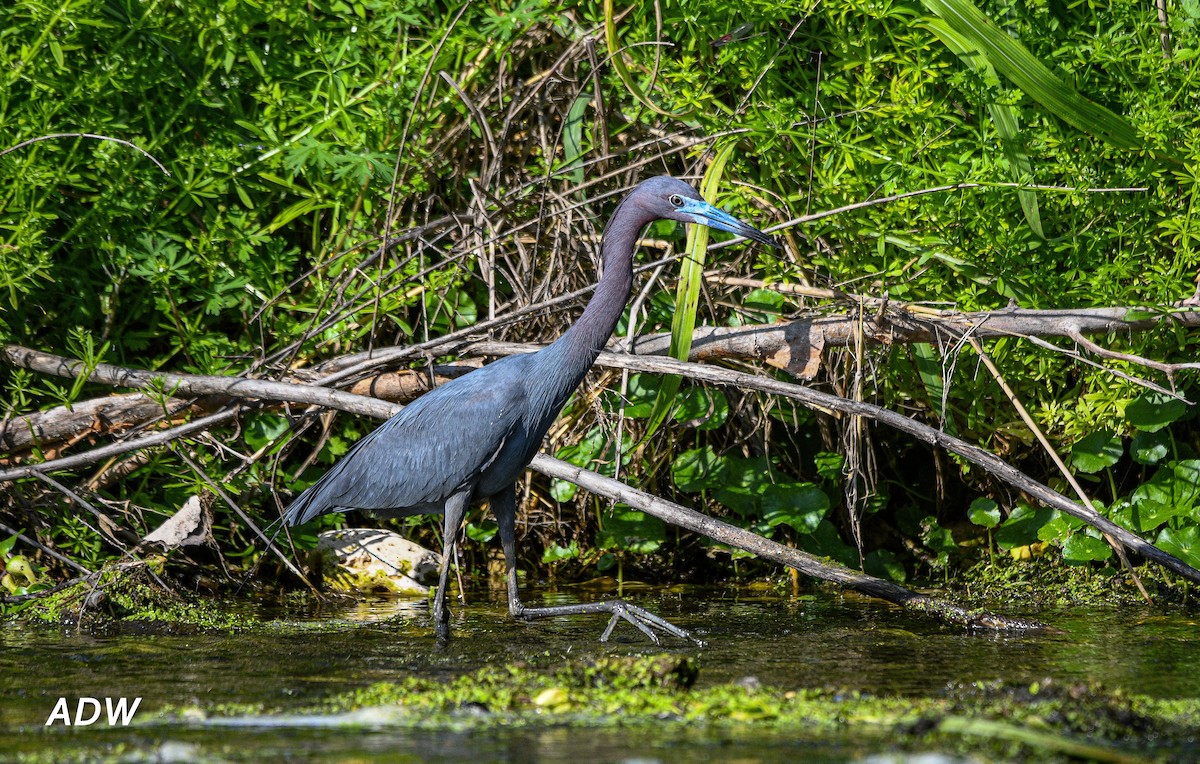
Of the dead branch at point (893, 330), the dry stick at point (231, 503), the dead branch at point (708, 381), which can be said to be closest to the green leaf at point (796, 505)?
the dead branch at point (708, 381)

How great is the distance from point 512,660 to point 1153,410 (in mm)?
3035

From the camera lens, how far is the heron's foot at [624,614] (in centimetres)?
459

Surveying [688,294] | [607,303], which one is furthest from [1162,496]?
[607,303]

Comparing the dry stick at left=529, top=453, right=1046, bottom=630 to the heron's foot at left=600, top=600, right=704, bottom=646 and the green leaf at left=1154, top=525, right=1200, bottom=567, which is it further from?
the green leaf at left=1154, top=525, right=1200, bottom=567

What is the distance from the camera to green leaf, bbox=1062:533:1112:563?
5414 millimetres

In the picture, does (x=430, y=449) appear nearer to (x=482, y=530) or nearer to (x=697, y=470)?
(x=482, y=530)

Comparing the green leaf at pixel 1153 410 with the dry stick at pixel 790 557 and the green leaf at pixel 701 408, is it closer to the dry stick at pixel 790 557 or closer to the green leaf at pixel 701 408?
the dry stick at pixel 790 557

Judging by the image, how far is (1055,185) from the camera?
16.6ft

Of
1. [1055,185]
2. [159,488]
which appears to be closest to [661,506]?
[1055,185]

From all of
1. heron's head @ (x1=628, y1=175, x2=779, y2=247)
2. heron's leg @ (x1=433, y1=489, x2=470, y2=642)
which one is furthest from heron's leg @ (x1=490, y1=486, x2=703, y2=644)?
heron's head @ (x1=628, y1=175, x2=779, y2=247)

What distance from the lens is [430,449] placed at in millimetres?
5020

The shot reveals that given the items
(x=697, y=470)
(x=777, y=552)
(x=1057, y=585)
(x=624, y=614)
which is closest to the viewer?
(x=624, y=614)

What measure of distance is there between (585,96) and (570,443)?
1760 millimetres

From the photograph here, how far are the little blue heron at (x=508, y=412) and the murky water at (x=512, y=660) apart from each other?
14.6 inches
